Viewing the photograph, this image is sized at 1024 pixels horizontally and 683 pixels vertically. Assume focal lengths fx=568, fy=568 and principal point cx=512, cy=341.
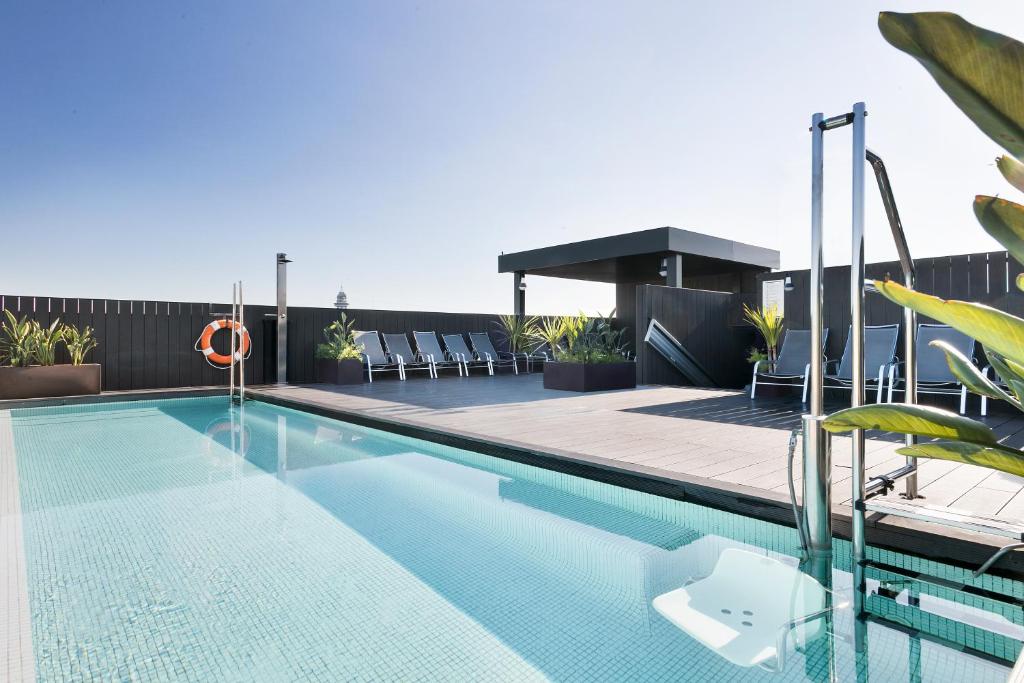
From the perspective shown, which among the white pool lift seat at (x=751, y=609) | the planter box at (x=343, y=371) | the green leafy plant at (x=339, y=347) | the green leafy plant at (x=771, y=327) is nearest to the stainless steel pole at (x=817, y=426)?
the white pool lift seat at (x=751, y=609)

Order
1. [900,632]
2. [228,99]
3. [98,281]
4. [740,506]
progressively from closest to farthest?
[900,632]
[740,506]
[228,99]
[98,281]

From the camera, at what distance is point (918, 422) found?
1025mm

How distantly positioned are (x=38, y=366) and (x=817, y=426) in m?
8.11

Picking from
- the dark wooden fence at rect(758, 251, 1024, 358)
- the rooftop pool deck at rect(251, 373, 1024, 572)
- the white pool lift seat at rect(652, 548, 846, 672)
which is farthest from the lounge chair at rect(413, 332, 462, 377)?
the white pool lift seat at rect(652, 548, 846, 672)

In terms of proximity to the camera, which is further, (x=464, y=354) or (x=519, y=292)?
(x=519, y=292)

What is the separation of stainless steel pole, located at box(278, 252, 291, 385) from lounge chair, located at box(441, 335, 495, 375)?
287 cm

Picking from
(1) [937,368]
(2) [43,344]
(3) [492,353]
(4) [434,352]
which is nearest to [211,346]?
(2) [43,344]

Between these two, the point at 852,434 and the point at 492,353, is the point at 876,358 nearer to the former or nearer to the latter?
the point at 852,434

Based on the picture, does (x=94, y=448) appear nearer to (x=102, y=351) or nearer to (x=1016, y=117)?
(x=102, y=351)

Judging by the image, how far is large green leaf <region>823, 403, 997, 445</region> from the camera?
0.96m

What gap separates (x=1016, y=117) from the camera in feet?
2.11

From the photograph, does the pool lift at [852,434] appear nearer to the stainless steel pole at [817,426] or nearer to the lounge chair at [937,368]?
the stainless steel pole at [817,426]

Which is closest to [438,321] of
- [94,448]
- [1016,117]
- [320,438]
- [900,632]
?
[320,438]

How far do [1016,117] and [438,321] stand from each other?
33.9 feet
